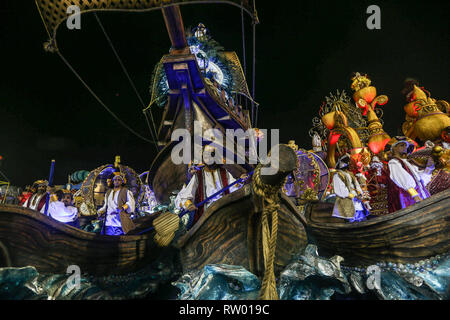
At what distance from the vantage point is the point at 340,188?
11.8 feet

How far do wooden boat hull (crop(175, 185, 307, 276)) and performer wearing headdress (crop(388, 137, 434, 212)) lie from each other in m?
1.95

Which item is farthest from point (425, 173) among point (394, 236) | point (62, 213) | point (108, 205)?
point (62, 213)

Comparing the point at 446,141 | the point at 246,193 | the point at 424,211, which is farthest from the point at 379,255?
the point at 446,141

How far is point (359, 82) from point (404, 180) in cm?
397

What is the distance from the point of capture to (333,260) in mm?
2166

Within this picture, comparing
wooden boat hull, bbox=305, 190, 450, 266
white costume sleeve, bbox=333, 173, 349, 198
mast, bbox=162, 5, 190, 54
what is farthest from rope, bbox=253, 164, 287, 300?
mast, bbox=162, 5, 190, 54

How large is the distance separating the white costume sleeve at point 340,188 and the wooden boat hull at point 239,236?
1612 millimetres

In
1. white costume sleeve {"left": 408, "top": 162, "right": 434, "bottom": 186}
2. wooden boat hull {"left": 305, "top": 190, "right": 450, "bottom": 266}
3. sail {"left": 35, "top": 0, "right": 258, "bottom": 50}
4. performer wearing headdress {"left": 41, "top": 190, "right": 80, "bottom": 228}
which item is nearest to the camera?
wooden boat hull {"left": 305, "top": 190, "right": 450, "bottom": 266}

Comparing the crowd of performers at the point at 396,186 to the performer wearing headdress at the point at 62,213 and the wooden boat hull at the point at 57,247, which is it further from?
the performer wearing headdress at the point at 62,213

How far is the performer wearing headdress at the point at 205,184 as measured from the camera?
3.16 m

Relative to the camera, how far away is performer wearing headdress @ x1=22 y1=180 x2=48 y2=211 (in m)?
4.66

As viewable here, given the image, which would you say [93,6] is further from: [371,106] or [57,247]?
[371,106]

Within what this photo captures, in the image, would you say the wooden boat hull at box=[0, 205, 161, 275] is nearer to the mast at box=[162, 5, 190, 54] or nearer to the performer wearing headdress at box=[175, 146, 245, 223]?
the performer wearing headdress at box=[175, 146, 245, 223]

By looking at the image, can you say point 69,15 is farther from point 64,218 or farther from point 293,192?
point 293,192
